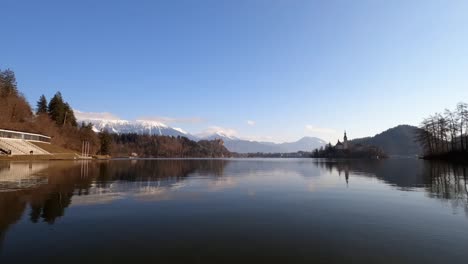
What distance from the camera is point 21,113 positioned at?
126 m

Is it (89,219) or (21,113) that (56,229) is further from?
(21,113)

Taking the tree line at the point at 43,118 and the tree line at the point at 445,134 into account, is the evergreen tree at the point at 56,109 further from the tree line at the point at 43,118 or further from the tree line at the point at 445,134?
the tree line at the point at 445,134

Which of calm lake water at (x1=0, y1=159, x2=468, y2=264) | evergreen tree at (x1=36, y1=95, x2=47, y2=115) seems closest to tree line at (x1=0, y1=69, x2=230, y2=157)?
evergreen tree at (x1=36, y1=95, x2=47, y2=115)

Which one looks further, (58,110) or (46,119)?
(58,110)

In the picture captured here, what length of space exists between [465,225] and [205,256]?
541 inches

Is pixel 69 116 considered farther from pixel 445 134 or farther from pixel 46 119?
pixel 445 134

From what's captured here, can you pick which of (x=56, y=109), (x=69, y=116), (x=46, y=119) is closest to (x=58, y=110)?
(x=56, y=109)

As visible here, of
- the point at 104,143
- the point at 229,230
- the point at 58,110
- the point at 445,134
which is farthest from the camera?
the point at 104,143

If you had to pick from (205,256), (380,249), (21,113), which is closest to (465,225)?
(380,249)

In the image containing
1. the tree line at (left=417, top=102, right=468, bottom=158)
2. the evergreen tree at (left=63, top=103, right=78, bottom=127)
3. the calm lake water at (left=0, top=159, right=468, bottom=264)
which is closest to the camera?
the calm lake water at (left=0, top=159, right=468, bottom=264)

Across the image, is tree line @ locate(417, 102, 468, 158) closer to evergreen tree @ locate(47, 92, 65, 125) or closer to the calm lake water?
the calm lake water

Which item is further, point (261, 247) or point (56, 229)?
point (56, 229)

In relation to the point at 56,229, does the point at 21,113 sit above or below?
above

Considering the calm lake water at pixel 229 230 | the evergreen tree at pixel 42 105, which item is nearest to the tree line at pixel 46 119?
the evergreen tree at pixel 42 105
